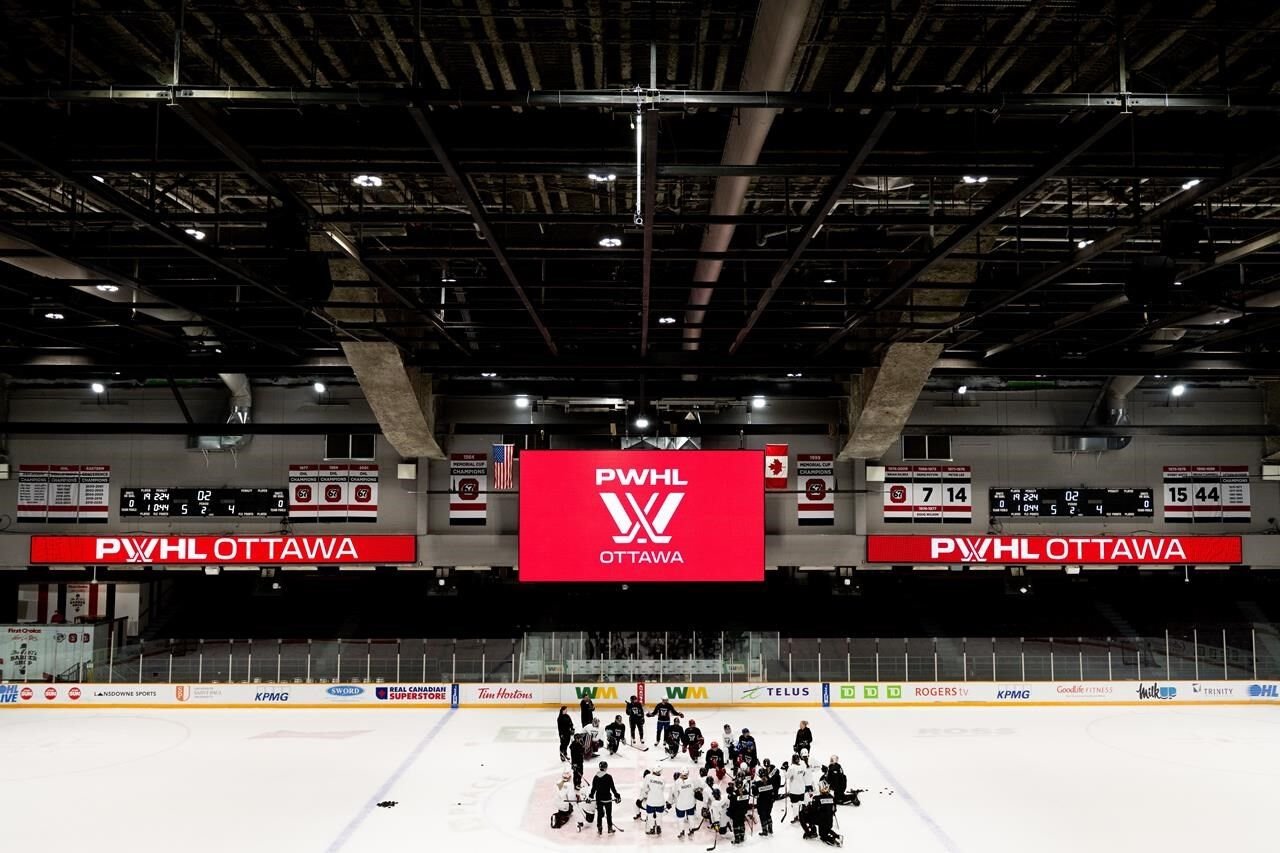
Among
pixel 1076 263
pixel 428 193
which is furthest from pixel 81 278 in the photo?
pixel 1076 263

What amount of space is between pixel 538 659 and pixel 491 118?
1431cm

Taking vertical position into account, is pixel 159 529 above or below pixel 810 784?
above

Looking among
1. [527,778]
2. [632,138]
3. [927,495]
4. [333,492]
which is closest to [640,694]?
[527,778]

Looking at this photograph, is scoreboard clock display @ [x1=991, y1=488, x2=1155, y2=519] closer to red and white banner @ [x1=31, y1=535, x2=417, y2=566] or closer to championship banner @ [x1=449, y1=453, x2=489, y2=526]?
championship banner @ [x1=449, y1=453, x2=489, y2=526]

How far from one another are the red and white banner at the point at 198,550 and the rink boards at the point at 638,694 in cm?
421

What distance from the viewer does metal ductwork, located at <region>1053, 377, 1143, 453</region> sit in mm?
23675

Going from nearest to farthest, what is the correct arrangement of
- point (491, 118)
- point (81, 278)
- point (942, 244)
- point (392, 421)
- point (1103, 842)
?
point (491, 118) → point (942, 244) → point (1103, 842) → point (81, 278) → point (392, 421)

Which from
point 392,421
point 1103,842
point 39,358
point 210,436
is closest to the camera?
point 1103,842

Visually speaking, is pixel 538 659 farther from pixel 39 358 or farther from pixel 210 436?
pixel 39 358

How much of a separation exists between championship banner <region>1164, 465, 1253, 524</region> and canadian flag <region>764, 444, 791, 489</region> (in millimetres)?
10608

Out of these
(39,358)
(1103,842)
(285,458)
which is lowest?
(1103,842)

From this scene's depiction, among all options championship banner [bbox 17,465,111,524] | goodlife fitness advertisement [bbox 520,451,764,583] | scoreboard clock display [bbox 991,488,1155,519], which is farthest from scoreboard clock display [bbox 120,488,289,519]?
scoreboard clock display [bbox 991,488,1155,519]

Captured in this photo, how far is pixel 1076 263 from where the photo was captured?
11.4 m

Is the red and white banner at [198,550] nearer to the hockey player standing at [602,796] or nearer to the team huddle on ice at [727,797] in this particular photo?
the team huddle on ice at [727,797]
